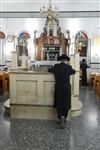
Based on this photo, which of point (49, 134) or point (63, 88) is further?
point (63, 88)

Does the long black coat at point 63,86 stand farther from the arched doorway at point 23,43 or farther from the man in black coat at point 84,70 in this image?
the arched doorway at point 23,43

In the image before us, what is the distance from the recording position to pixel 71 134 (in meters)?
5.03

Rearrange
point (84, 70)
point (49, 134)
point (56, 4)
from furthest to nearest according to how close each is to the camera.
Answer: point (56, 4) → point (84, 70) → point (49, 134)

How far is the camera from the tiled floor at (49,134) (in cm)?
438

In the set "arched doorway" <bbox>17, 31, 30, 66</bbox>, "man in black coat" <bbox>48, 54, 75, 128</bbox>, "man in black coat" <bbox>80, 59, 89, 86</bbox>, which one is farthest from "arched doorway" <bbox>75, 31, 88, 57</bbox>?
"man in black coat" <bbox>48, 54, 75, 128</bbox>

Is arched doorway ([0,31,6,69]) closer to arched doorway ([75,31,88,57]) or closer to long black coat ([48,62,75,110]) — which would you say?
arched doorway ([75,31,88,57])

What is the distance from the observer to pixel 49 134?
16.4 ft

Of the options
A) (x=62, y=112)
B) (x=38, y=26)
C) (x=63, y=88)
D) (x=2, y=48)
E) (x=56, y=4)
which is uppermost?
(x=56, y=4)

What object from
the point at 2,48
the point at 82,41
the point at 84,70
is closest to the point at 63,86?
the point at 84,70

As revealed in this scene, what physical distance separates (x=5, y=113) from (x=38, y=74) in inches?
58.7

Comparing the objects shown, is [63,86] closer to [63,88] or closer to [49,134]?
[63,88]

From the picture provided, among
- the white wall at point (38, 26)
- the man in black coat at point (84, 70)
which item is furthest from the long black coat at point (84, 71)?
the white wall at point (38, 26)

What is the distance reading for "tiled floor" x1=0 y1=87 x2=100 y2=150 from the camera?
14.4 feet

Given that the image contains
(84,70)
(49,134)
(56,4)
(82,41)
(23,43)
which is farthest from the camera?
(23,43)
